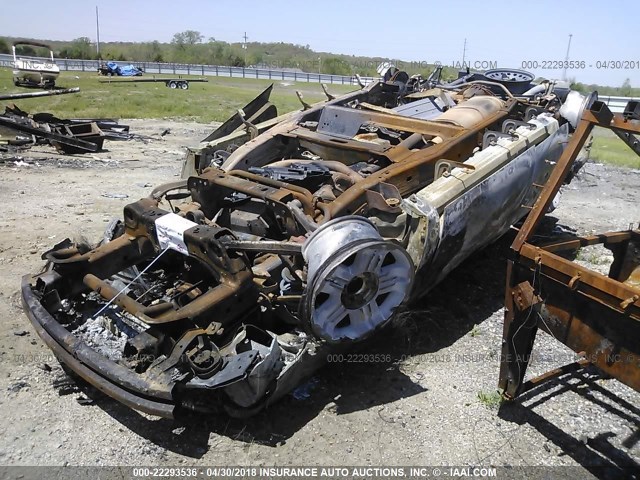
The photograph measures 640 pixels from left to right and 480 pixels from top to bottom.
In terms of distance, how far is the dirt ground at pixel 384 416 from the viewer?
2.85m

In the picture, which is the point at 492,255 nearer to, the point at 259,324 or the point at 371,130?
the point at 371,130

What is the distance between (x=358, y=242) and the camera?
2.91 meters

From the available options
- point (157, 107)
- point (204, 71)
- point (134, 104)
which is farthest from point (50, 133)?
point (204, 71)

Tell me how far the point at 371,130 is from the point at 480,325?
91.3 inches

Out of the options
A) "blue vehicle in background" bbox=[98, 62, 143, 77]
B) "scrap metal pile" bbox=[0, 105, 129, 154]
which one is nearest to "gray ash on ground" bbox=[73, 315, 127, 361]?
"scrap metal pile" bbox=[0, 105, 129, 154]

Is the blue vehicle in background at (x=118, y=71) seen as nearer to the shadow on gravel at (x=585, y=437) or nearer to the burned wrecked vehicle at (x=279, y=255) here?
the burned wrecked vehicle at (x=279, y=255)

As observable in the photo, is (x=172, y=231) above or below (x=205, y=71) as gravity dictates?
below

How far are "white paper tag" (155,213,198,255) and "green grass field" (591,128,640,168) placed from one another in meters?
11.0

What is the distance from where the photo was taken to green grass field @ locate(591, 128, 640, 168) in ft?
39.5

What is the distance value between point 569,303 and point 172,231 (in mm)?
2362

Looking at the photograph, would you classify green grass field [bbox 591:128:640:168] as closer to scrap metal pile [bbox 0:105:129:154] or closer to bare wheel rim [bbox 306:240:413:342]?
bare wheel rim [bbox 306:240:413:342]

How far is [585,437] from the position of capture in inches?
119

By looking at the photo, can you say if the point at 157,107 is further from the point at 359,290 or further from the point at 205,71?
the point at 205,71

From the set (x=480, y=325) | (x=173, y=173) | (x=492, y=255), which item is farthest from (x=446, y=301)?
(x=173, y=173)
